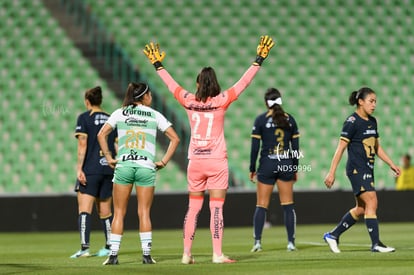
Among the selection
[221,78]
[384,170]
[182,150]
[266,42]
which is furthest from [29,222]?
[266,42]

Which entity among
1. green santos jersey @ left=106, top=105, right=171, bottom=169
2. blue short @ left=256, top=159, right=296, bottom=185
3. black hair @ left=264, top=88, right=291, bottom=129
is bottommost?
blue short @ left=256, top=159, right=296, bottom=185

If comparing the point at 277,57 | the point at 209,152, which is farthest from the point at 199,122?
the point at 277,57

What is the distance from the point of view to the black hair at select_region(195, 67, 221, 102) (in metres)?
9.68

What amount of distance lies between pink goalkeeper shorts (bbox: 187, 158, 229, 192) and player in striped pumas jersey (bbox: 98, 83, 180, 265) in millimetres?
312

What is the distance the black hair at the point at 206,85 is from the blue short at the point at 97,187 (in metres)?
2.62

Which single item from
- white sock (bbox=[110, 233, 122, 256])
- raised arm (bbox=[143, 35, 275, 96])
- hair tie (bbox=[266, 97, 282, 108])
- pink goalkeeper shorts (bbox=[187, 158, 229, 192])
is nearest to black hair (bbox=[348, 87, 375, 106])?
hair tie (bbox=[266, 97, 282, 108])

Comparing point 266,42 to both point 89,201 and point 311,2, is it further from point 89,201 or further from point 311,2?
point 311,2

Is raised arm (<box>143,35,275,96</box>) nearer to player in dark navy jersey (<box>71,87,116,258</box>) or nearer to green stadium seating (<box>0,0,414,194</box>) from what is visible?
player in dark navy jersey (<box>71,87,116,258</box>)

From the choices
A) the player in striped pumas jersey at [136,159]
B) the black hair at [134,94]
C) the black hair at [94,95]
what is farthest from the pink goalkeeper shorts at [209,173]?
the black hair at [94,95]

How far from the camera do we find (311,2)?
27.0 metres

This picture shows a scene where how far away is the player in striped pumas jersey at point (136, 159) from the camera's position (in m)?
9.78

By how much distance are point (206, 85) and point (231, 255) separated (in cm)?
262

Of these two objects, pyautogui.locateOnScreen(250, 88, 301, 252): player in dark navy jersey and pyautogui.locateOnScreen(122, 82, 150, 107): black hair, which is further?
pyautogui.locateOnScreen(250, 88, 301, 252): player in dark navy jersey

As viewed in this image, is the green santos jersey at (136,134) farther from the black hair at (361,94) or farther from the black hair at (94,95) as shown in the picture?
the black hair at (361,94)
